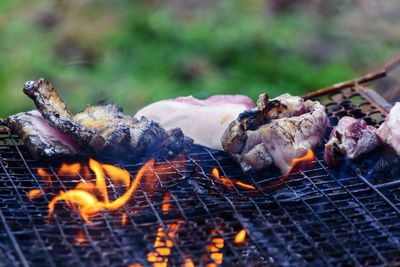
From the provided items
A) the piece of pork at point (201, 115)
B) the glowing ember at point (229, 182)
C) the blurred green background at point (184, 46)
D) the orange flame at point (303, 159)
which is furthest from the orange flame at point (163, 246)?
the blurred green background at point (184, 46)

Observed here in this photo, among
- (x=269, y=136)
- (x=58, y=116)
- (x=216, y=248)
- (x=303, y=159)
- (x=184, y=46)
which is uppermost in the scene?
(x=58, y=116)

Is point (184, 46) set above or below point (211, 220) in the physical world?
below

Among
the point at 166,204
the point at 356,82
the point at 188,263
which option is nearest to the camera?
the point at 188,263

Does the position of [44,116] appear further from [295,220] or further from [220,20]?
[220,20]

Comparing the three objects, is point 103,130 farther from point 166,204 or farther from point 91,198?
point 166,204

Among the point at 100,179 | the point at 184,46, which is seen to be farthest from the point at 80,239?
the point at 184,46
